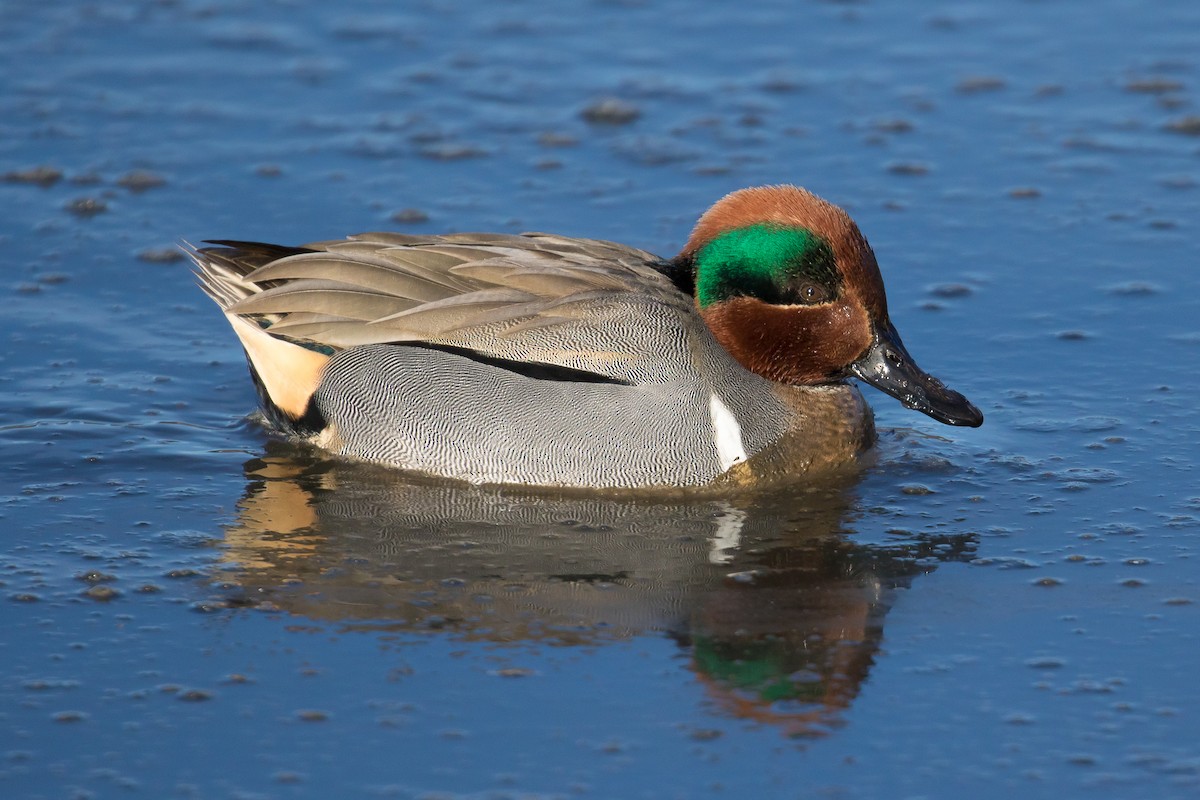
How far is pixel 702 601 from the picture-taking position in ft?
21.2

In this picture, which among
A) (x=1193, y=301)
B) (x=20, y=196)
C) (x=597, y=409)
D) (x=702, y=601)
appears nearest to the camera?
(x=702, y=601)

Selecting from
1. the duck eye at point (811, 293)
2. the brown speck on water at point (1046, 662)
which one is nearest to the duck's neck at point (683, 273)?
the duck eye at point (811, 293)

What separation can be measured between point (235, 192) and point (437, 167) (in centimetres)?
122

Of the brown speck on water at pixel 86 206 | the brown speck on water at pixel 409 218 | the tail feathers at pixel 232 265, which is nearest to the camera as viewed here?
the tail feathers at pixel 232 265

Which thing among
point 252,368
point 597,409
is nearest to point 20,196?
point 252,368

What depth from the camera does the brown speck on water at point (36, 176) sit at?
33.9 ft

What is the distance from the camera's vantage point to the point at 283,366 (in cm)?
767

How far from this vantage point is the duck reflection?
6.09 meters

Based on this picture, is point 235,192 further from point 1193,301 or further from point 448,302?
point 1193,301

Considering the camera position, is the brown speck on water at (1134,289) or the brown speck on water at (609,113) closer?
the brown speck on water at (1134,289)

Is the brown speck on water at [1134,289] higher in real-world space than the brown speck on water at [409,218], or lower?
lower

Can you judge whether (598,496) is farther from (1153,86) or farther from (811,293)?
(1153,86)

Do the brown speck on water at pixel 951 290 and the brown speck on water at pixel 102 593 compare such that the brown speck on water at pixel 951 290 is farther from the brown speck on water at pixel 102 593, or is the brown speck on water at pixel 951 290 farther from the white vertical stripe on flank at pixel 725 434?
the brown speck on water at pixel 102 593

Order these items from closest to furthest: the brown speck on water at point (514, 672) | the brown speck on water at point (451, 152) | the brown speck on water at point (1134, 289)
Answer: the brown speck on water at point (514, 672), the brown speck on water at point (1134, 289), the brown speck on water at point (451, 152)
